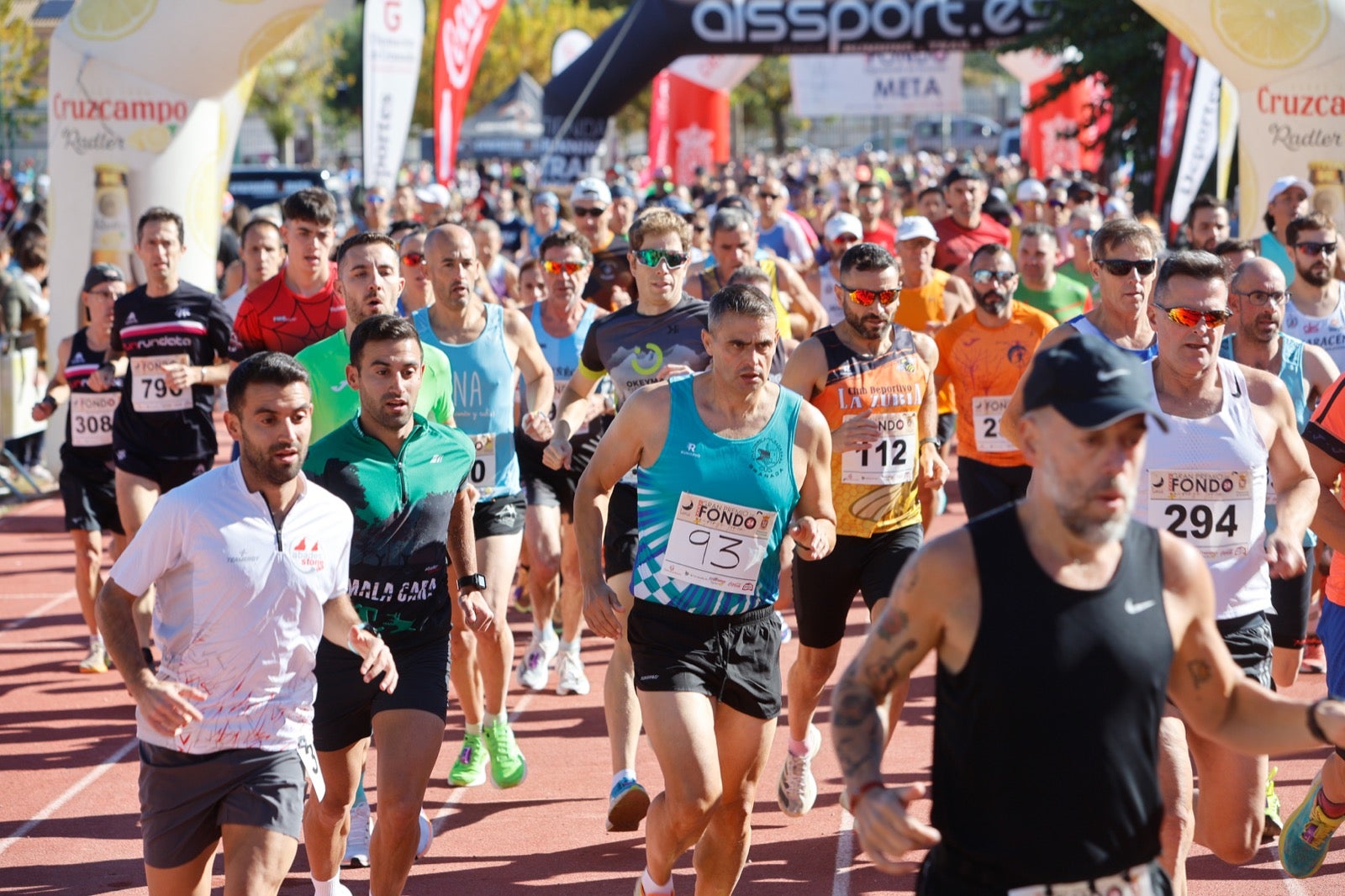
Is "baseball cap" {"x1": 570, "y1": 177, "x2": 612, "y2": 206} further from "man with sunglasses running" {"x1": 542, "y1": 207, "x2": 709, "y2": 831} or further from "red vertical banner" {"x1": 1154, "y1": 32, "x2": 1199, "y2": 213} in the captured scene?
"red vertical banner" {"x1": 1154, "y1": 32, "x2": 1199, "y2": 213}

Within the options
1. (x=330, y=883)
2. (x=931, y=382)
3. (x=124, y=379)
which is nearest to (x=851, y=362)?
(x=931, y=382)

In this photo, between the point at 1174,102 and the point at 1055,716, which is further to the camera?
the point at 1174,102

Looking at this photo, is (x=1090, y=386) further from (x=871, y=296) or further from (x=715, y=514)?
(x=871, y=296)

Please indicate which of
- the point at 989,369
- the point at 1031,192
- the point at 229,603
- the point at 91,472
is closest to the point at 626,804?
the point at 229,603

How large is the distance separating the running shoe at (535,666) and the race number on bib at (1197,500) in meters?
4.19

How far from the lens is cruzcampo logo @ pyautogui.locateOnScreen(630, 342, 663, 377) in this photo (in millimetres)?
6754

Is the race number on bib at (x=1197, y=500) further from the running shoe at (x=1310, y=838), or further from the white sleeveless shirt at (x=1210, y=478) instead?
the running shoe at (x=1310, y=838)

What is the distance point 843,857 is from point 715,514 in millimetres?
1650

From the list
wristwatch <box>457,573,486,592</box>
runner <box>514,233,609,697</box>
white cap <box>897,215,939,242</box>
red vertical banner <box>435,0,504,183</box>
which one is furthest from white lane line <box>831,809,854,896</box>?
red vertical banner <box>435,0,504,183</box>

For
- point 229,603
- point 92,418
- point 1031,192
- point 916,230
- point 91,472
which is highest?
point 1031,192

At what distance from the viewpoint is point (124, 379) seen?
8305 millimetres

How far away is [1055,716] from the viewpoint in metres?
2.97

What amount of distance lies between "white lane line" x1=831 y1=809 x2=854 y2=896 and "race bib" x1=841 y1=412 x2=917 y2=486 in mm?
1264

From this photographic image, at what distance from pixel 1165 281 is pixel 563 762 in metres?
3.47
